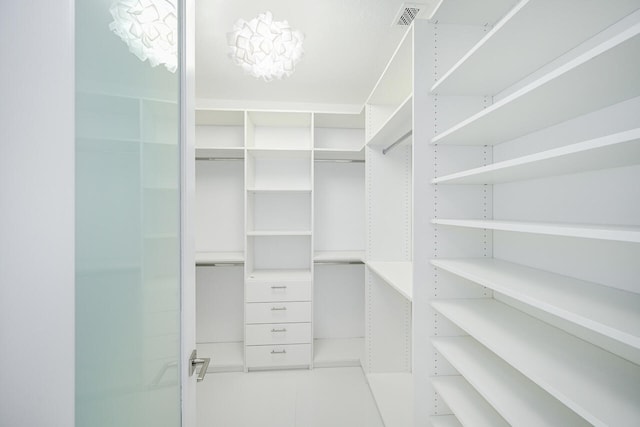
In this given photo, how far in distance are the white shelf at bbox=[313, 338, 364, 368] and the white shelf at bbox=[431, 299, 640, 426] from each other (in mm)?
1679

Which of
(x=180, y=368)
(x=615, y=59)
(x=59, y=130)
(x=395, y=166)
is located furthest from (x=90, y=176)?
(x=395, y=166)

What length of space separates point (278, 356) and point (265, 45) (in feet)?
7.68

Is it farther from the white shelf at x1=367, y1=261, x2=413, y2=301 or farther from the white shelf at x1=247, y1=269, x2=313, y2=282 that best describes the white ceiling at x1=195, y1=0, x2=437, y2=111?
the white shelf at x1=247, y1=269, x2=313, y2=282

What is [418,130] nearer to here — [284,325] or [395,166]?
[395,166]

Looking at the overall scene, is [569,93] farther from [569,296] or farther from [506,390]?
[506,390]

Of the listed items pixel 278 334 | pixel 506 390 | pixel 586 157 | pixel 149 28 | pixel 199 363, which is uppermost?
pixel 149 28

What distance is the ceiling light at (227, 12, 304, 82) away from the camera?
1517 millimetres

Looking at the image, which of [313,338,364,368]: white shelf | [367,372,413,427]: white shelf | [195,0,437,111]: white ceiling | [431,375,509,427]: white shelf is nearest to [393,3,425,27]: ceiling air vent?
[195,0,437,111]: white ceiling

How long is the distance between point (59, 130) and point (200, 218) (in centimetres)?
266

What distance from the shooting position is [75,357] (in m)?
0.44

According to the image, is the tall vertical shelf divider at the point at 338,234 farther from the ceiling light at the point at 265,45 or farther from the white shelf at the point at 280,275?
the ceiling light at the point at 265,45

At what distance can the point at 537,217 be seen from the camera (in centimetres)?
113

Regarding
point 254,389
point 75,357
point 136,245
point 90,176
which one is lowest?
point 254,389

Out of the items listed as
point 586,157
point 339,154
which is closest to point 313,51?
point 339,154
